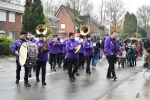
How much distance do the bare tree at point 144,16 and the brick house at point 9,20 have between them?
51.8m

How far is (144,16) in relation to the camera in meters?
84.1

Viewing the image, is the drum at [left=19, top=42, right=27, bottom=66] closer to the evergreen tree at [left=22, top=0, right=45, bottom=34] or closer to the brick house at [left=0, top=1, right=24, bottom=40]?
the evergreen tree at [left=22, top=0, right=45, bottom=34]

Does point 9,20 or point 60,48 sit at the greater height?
point 9,20

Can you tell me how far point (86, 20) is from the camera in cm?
7250

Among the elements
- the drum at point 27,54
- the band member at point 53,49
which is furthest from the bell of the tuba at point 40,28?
the drum at point 27,54

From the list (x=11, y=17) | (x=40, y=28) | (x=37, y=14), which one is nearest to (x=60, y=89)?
(x=40, y=28)

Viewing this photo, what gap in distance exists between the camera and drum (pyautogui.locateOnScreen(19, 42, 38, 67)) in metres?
9.29

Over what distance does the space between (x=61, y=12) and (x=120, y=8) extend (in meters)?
13.5

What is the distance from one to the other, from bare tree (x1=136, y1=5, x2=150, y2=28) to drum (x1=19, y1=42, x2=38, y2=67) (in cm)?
7806

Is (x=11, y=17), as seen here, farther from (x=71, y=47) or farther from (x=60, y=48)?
(x=71, y=47)

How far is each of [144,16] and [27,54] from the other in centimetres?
7885

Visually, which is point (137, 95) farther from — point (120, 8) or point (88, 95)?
point (120, 8)

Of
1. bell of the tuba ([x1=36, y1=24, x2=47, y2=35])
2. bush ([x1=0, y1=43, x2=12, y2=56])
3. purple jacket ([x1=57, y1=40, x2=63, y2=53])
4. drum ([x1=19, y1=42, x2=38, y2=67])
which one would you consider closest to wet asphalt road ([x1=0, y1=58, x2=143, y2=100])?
drum ([x1=19, y1=42, x2=38, y2=67])

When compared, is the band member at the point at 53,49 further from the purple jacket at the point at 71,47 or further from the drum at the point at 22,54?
the drum at the point at 22,54
